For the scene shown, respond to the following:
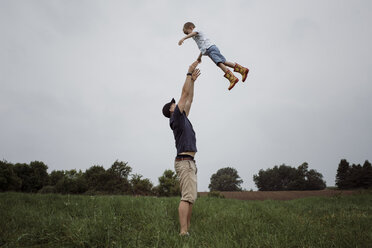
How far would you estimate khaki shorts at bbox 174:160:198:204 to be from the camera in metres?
3.58

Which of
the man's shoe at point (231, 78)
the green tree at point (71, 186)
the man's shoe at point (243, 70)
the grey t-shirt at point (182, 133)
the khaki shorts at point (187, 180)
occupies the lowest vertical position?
the green tree at point (71, 186)

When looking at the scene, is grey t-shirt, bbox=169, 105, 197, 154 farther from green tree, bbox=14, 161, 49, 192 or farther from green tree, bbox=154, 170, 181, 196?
green tree, bbox=14, 161, 49, 192

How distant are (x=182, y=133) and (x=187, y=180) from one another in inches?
33.1

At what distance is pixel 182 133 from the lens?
12.7 feet

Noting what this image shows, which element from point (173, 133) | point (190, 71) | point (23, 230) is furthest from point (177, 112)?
point (23, 230)

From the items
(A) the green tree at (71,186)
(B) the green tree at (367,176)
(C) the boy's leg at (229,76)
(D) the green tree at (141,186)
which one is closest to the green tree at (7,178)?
(A) the green tree at (71,186)

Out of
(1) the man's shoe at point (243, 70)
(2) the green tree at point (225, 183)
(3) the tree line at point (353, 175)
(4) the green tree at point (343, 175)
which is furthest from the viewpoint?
(2) the green tree at point (225, 183)

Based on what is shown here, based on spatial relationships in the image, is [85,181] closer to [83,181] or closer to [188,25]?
[83,181]

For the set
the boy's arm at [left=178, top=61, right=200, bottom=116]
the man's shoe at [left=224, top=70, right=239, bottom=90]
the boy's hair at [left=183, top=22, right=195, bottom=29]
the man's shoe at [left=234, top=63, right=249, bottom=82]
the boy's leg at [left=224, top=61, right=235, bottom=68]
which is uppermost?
the boy's hair at [left=183, top=22, right=195, bottom=29]

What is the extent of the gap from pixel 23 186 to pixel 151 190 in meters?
17.4

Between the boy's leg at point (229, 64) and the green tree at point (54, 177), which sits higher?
the boy's leg at point (229, 64)

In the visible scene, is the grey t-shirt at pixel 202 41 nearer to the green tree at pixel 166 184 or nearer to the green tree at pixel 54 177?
the green tree at pixel 166 184

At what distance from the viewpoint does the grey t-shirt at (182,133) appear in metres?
3.75

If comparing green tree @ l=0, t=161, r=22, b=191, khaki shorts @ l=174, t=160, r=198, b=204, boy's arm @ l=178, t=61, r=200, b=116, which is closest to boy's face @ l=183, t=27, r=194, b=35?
boy's arm @ l=178, t=61, r=200, b=116
